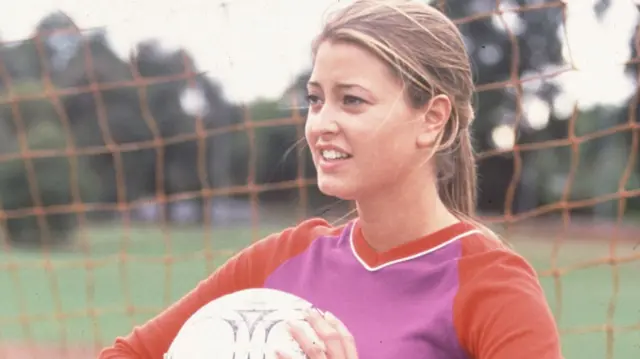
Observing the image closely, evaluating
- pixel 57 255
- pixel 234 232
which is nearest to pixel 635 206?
pixel 234 232

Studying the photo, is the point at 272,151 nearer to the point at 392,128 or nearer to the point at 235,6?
the point at 235,6

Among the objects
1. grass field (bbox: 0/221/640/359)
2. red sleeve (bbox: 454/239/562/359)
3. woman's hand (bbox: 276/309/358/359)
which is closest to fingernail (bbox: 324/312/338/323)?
woman's hand (bbox: 276/309/358/359)

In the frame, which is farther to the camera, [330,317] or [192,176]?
[192,176]

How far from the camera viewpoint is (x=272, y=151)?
1526 cm

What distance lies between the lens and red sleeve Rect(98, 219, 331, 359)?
185cm

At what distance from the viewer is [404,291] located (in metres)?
1.60

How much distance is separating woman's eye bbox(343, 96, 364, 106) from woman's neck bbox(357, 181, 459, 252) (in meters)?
0.18

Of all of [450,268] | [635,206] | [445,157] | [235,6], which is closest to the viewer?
[450,268]

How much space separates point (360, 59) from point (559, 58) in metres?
11.0

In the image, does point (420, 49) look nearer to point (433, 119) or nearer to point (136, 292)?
point (433, 119)

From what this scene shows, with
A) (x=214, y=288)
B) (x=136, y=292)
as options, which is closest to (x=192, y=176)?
(x=136, y=292)

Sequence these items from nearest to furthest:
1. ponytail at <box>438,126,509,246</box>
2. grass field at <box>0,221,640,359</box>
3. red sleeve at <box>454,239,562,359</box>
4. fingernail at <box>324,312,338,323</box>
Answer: red sleeve at <box>454,239,562,359</box>, fingernail at <box>324,312,338,323</box>, ponytail at <box>438,126,509,246</box>, grass field at <box>0,221,640,359</box>

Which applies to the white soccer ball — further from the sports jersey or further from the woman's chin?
the woman's chin

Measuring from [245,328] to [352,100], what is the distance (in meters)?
0.45
